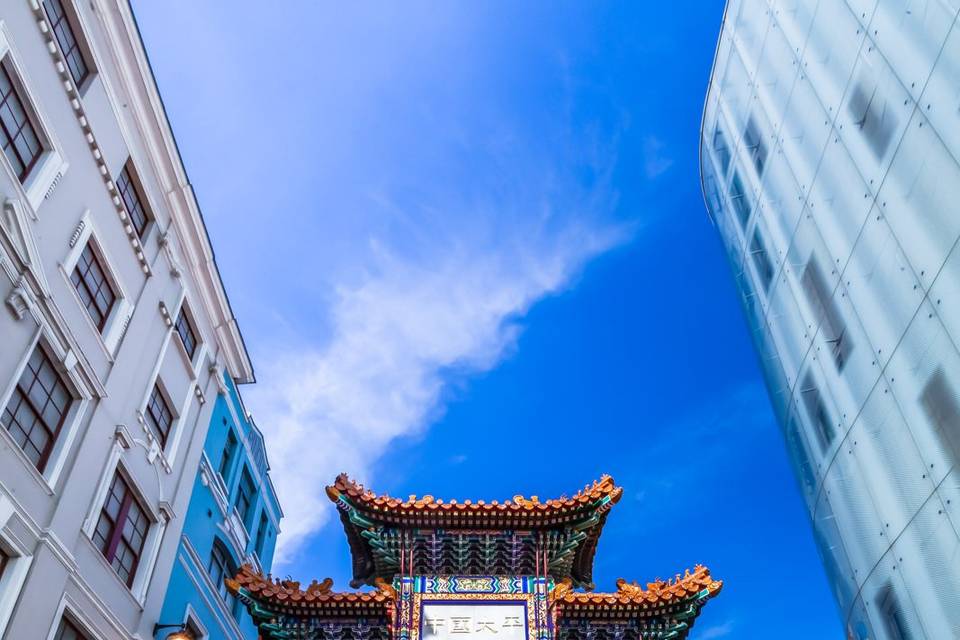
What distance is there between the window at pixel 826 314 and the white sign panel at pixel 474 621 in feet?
33.4

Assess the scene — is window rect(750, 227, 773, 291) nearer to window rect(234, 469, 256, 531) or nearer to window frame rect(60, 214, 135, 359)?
Result: window rect(234, 469, 256, 531)

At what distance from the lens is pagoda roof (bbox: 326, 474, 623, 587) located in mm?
15992

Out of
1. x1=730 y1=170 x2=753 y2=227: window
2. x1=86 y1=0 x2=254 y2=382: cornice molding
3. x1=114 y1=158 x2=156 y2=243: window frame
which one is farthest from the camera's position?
x1=730 y1=170 x2=753 y2=227: window

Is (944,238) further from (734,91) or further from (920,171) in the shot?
(734,91)

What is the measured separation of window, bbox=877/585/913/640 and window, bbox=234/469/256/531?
18.0 metres

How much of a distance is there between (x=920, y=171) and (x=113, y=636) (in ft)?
60.6

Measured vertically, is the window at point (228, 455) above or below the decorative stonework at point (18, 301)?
above

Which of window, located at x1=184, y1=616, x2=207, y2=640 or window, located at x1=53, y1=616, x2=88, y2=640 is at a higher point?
window, located at x1=184, y1=616, x2=207, y2=640

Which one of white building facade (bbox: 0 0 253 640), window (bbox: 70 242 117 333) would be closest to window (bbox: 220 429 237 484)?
white building facade (bbox: 0 0 253 640)

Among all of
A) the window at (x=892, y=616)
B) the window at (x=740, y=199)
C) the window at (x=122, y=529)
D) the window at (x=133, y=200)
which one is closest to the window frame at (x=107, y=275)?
the window at (x=133, y=200)

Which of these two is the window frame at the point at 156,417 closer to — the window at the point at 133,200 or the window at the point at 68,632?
the window at the point at 133,200

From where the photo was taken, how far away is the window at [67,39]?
16281mm

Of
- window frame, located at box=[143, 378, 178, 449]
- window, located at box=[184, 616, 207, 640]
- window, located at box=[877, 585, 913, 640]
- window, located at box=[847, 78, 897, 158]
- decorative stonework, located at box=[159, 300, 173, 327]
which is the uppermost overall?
window, located at box=[847, 78, 897, 158]

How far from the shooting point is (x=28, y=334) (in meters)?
14.4
